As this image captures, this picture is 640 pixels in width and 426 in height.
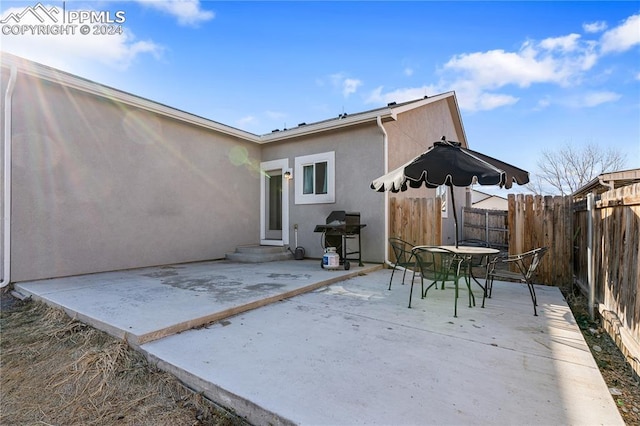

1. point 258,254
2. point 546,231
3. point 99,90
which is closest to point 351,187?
point 258,254

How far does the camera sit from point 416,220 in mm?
6871

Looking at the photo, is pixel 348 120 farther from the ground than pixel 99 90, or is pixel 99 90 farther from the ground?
pixel 99 90

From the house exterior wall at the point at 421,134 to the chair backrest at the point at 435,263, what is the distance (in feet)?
10.5

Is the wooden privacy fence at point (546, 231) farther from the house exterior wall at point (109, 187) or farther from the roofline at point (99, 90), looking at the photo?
the roofline at point (99, 90)

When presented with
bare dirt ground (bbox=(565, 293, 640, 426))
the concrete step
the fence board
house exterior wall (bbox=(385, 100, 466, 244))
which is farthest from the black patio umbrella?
the concrete step

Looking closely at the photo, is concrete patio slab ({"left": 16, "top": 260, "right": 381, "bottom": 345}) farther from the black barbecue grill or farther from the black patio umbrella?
the black patio umbrella

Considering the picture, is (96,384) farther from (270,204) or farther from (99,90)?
(270,204)

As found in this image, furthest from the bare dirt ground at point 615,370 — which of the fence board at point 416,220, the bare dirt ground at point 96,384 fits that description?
the fence board at point 416,220

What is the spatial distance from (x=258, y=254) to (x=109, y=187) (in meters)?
3.56

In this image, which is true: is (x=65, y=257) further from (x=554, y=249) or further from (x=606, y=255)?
(x=554, y=249)

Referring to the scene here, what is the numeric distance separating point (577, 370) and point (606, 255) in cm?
236

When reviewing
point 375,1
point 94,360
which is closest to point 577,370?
point 94,360

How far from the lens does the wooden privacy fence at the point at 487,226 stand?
10.5m

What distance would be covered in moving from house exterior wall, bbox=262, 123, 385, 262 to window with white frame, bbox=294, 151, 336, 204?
4.5 inches
